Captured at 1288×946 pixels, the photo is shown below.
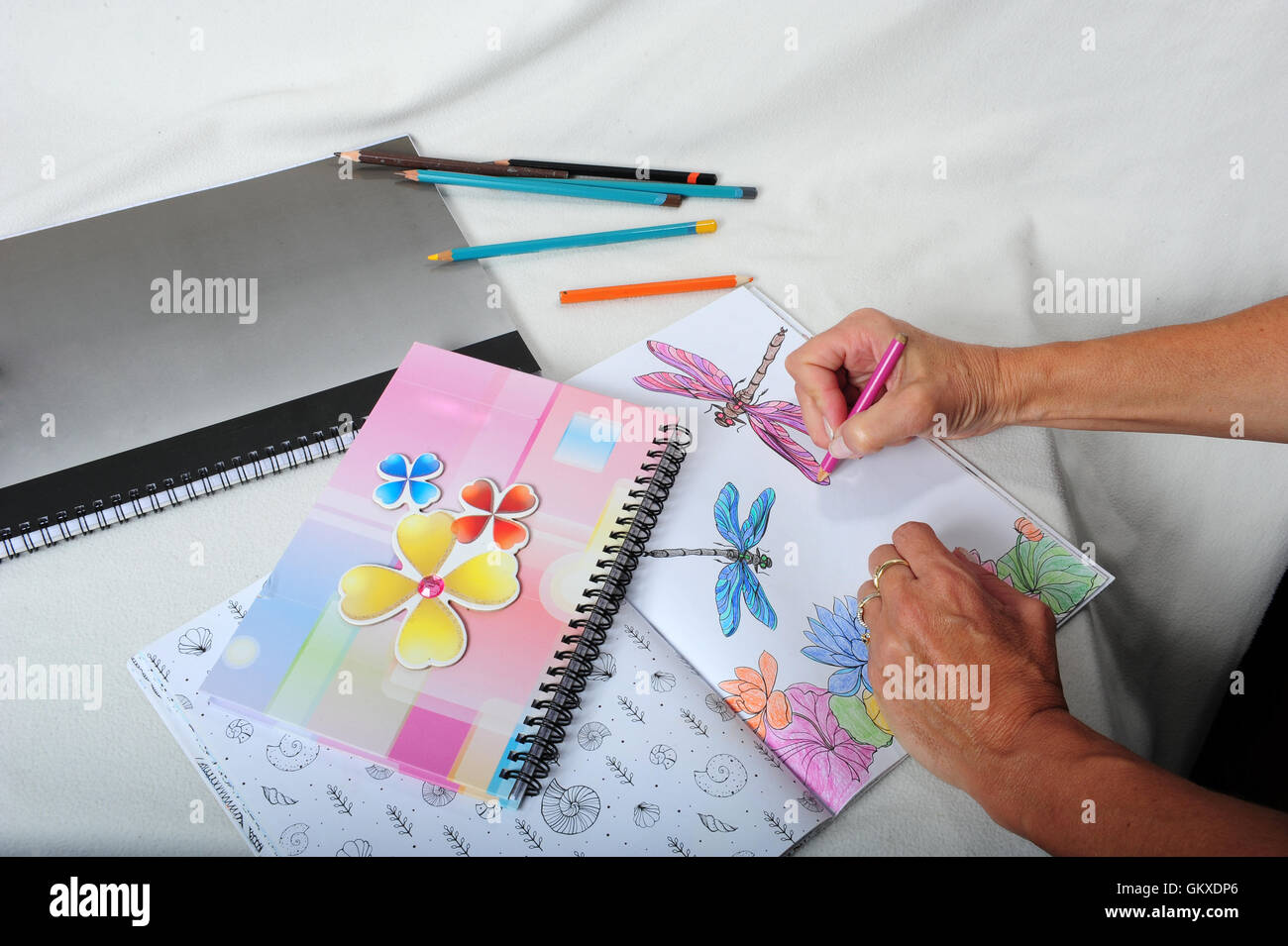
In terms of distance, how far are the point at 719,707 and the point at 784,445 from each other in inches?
10.6

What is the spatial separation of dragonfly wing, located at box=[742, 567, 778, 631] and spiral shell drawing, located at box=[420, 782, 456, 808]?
29cm

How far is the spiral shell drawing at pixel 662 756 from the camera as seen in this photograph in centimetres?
67

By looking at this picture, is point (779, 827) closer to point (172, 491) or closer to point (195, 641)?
point (195, 641)

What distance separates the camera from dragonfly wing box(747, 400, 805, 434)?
853 millimetres

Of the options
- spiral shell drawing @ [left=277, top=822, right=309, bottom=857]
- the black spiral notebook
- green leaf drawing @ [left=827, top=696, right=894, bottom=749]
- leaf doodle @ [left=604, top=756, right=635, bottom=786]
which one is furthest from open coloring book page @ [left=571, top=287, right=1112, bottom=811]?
spiral shell drawing @ [left=277, top=822, right=309, bottom=857]

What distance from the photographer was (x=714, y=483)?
2.65 feet

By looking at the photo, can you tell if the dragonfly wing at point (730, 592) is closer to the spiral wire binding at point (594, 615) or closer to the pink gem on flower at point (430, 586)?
the spiral wire binding at point (594, 615)

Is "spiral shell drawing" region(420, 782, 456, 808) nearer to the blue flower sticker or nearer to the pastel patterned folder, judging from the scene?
the pastel patterned folder

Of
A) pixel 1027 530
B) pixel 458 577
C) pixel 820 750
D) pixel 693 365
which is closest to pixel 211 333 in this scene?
pixel 458 577

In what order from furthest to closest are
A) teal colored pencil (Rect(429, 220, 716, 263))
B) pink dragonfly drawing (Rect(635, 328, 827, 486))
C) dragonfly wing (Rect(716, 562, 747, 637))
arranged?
teal colored pencil (Rect(429, 220, 716, 263)) → pink dragonfly drawing (Rect(635, 328, 827, 486)) → dragonfly wing (Rect(716, 562, 747, 637))

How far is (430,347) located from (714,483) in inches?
12.1
